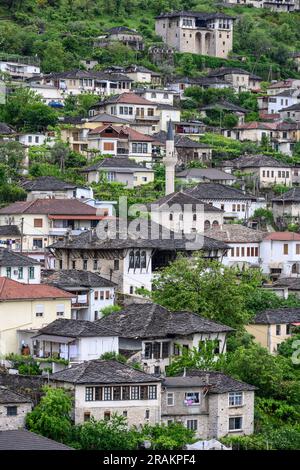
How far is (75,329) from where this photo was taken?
171 feet

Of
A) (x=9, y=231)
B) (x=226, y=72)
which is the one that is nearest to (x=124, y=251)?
(x=9, y=231)

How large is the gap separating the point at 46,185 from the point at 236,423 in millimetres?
25926

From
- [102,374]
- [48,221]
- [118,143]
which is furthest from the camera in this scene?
[118,143]

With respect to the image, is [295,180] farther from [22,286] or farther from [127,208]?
[22,286]

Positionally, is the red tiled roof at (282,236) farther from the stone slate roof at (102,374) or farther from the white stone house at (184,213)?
the stone slate roof at (102,374)

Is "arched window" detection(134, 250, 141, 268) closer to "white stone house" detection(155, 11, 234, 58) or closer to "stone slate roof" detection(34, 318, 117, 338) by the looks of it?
"stone slate roof" detection(34, 318, 117, 338)

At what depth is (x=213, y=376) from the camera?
1971 inches

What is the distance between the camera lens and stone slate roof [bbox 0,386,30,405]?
4597 cm

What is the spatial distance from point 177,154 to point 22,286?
3107 cm

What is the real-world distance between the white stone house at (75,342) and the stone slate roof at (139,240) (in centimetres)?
869

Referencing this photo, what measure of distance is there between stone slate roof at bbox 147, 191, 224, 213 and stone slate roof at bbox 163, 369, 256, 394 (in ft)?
69.7

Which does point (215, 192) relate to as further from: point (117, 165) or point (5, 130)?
point (5, 130)
